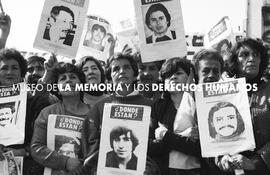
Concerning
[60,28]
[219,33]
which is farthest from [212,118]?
[219,33]

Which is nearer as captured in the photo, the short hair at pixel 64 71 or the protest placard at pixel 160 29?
the short hair at pixel 64 71

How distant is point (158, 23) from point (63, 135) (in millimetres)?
1515

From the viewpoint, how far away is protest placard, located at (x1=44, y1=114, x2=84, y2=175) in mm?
3350

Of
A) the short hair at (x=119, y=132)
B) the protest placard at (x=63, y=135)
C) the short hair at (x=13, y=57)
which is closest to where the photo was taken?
the short hair at (x=119, y=132)

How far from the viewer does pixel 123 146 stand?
120 inches

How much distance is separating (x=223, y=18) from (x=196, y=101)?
2.96 meters

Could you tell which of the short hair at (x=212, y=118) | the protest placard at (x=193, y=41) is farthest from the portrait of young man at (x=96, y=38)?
the short hair at (x=212, y=118)

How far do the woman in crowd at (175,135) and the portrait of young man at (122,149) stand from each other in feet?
0.72

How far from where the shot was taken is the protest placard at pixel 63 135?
132 inches

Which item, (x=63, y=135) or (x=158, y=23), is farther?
(x=158, y=23)

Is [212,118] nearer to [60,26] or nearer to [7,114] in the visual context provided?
[7,114]

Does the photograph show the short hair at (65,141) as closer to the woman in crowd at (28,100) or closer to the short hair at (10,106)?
the woman in crowd at (28,100)

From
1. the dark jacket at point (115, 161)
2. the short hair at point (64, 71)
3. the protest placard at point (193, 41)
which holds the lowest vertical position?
the dark jacket at point (115, 161)

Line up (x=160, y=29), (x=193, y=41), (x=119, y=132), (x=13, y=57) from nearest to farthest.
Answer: (x=119, y=132) → (x=13, y=57) → (x=160, y=29) → (x=193, y=41)
